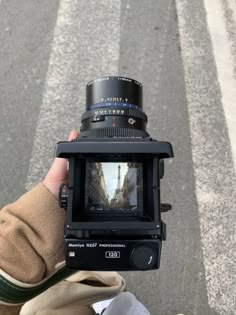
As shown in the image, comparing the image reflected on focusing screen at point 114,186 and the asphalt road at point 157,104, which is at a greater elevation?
the asphalt road at point 157,104

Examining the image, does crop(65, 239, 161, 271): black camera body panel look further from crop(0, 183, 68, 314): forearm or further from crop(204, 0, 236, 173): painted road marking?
crop(204, 0, 236, 173): painted road marking

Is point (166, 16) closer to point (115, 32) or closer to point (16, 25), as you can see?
point (115, 32)

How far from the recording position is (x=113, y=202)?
4.37ft

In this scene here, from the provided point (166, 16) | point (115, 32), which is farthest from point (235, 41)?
point (115, 32)

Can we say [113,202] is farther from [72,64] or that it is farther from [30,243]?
[72,64]

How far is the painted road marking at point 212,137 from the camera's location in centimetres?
236

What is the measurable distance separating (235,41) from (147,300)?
1.69 metres

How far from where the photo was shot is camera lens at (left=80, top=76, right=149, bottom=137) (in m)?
1.48

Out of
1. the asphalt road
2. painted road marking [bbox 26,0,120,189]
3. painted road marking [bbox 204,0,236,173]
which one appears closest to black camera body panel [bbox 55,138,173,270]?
the asphalt road

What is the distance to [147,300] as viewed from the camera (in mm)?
2309

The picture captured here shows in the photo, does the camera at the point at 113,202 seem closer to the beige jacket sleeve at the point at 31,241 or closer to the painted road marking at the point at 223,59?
the beige jacket sleeve at the point at 31,241

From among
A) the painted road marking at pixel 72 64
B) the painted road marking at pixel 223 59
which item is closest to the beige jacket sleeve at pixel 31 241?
the painted road marking at pixel 72 64

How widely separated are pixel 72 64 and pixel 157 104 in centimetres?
56

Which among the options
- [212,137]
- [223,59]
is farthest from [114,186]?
[223,59]
